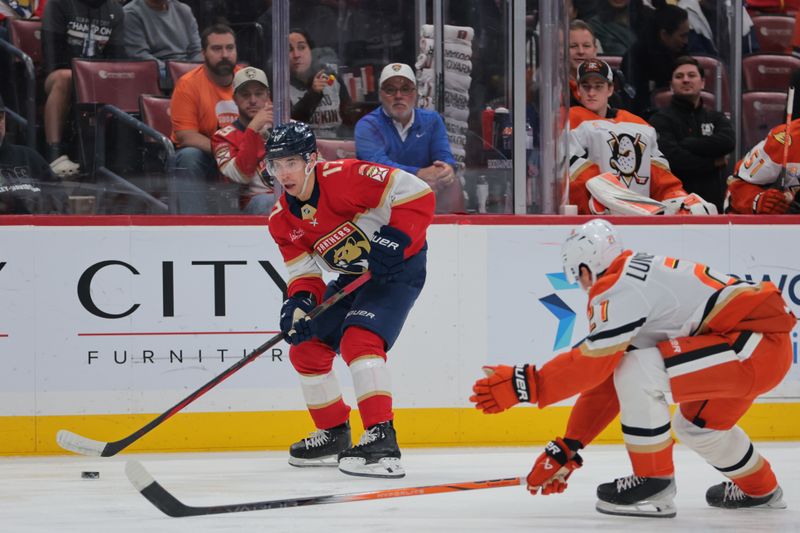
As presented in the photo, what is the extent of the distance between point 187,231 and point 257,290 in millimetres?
356

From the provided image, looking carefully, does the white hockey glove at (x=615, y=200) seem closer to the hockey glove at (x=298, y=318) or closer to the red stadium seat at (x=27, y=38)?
the hockey glove at (x=298, y=318)

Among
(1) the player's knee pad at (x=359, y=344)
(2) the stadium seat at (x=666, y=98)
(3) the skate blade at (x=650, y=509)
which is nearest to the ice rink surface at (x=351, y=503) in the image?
(3) the skate blade at (x=650, y=509)

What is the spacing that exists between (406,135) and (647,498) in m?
2.27

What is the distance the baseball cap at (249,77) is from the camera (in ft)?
16.7

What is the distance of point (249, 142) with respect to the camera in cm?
509

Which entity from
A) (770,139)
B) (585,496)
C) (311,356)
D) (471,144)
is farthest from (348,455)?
(770,139)

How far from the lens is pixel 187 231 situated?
16.0ft

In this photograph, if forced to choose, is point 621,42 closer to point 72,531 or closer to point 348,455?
point 348,455

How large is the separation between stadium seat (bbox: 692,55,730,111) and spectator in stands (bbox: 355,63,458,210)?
155 cm

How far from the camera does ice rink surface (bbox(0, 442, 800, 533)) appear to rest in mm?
3258

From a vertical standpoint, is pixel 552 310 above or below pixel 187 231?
below

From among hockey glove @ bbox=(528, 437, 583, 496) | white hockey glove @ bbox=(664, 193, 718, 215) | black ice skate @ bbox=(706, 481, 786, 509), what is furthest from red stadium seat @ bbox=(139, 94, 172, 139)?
black ice skate @ bbox=(706, 481, 786, 509)

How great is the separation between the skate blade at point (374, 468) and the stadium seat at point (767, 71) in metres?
3.08

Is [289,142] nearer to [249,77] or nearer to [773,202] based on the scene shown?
[249,77]
